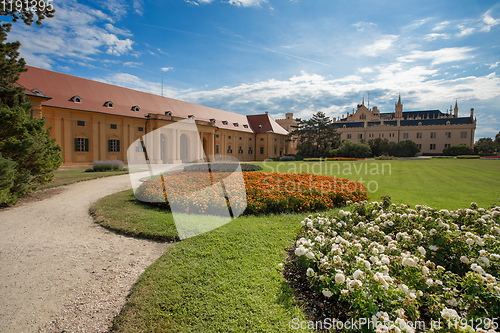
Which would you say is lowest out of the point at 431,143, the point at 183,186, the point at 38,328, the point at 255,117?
the point at 38,328

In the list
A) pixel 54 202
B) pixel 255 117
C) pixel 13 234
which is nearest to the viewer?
pixel 13 234

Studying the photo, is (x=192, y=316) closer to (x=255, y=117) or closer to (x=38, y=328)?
(x=38, y=328)

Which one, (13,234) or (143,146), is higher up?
(143,146)

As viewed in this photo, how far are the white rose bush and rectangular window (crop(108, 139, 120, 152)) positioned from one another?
29.8 m

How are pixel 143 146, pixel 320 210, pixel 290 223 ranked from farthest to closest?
1. pixel 143 146
2. pixel 320 210
3. pixel 290 223

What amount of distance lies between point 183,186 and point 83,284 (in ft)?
19.3

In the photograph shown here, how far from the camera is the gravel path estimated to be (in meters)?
3.36

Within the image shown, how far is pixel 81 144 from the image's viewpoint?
85.6ft

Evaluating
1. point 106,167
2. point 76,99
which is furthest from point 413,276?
point 76,99

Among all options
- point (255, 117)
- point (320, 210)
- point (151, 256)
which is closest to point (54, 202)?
point (151, 256)

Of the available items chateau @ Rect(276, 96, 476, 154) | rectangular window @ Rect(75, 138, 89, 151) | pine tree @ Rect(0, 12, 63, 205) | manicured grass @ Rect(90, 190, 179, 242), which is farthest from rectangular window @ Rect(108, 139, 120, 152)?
chateau @ Rect(276, 96, 476, 154)

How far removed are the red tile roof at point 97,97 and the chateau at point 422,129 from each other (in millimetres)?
41681

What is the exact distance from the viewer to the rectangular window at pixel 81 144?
25684 millimetres

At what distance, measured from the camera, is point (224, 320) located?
3.18 m
